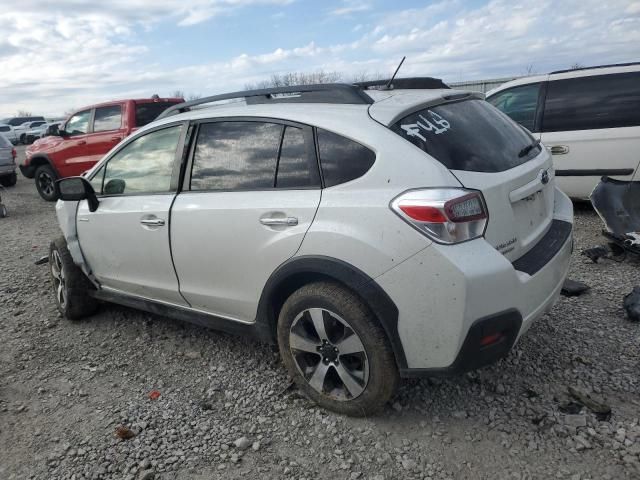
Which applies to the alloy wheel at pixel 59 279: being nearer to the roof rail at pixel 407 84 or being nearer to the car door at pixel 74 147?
the roof rail at pixel 407 84

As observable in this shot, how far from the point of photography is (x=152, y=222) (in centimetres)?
327

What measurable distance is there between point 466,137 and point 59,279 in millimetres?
3493

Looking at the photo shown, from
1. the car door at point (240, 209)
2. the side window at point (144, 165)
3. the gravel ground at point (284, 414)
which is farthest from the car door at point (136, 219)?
the gravel ground at point (284, 414)

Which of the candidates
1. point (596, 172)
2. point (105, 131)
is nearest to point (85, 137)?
point (105, 131)

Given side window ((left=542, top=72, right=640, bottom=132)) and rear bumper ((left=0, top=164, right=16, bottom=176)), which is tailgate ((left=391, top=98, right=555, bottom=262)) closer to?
side window ((left=542, top=72, right=640, bottom=132))

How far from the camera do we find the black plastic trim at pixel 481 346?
2260 mm

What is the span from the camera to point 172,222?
10.4ft

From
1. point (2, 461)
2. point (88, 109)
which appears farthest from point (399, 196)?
point (88, 109)

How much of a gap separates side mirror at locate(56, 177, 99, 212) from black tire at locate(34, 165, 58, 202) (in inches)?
304

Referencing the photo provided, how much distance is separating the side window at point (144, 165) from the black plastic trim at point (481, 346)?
198cm

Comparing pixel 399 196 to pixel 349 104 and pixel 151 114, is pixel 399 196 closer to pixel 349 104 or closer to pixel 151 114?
pixel 349 104

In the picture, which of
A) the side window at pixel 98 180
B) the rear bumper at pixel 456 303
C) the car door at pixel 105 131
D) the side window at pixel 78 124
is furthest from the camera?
the side window at pixel 78 124

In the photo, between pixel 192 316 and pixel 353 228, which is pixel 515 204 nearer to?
pixel 353 228

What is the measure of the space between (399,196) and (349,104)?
690 mm
